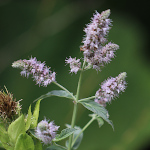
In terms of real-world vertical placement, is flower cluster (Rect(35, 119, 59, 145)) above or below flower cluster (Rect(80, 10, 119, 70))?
below

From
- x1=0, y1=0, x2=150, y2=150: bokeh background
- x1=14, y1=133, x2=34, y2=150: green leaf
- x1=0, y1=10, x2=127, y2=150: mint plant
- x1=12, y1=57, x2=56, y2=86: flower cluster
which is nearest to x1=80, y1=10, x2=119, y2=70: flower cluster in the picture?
x1=0, y1=10, x2=127, y2=150: mint plant

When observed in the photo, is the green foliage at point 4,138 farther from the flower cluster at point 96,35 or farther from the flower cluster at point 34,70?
the flower cluster at point 96,35

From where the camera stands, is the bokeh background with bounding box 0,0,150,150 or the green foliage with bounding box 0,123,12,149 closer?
the green foliage with bounding box 0,123,12,149

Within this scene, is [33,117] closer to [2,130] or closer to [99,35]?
[2,130]

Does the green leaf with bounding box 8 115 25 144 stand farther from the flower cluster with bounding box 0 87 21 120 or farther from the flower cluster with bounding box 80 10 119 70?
the flower cluster with bounding box 80 10 119 70

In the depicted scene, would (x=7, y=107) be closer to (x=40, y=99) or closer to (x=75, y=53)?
(x=40, y=99)

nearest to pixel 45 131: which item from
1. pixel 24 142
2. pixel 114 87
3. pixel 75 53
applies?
pixel 24 142
